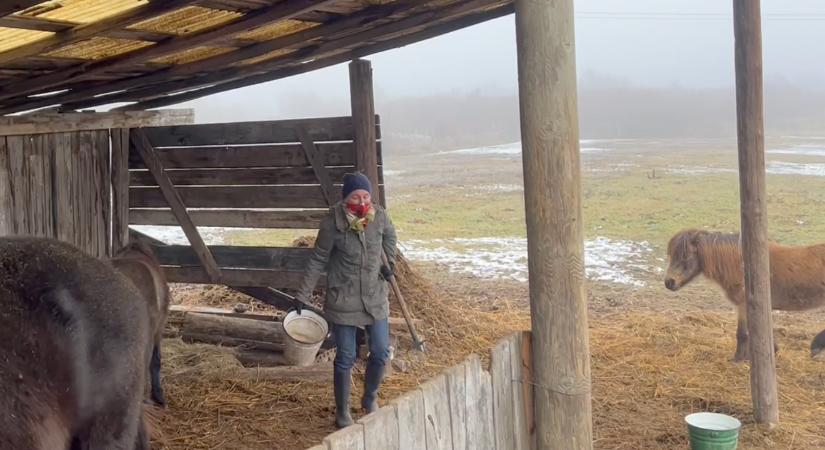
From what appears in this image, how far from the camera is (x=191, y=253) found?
8219 millimetres

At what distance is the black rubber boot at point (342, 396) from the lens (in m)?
5.68

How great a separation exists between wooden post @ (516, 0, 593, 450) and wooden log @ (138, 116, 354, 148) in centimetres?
455

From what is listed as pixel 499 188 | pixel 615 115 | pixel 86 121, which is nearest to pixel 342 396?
pixel 86 121

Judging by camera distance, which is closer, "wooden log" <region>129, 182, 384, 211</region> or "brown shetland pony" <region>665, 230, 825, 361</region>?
"wooden log" <region>129, 182, 384, 211</region>

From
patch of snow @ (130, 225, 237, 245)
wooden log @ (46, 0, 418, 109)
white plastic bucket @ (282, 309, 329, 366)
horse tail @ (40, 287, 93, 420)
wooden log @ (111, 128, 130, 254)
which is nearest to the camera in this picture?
horse tail @ (40, 287, 93, 420)

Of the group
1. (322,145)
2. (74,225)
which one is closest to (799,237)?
(322,145)

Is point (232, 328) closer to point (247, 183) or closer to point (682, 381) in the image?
point (247, 183)

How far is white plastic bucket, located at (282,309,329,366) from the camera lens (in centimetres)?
694

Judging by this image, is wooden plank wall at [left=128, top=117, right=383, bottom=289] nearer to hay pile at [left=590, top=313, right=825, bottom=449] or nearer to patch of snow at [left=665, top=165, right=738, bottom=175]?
hay pile at [left=590, top=313, right=825, bottom=449]

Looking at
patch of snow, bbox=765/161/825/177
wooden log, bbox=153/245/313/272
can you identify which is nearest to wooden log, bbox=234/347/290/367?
wooden log, bbox=153/245/313/272

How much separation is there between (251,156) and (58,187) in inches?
74.4

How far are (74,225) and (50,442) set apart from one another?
16.4 feet

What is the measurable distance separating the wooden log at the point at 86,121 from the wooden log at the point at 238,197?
0.86 metres

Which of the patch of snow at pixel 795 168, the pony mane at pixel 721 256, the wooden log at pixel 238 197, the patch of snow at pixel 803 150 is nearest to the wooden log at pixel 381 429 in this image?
the wooden log at pixel 238 197
